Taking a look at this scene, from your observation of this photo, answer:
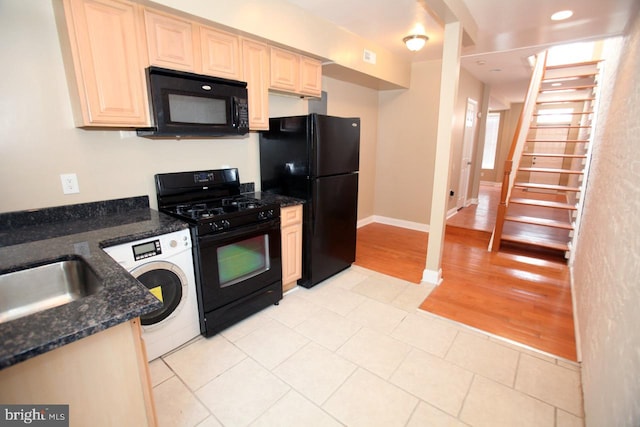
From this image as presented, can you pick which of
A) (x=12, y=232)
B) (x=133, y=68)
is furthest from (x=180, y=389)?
(x=133, y=68)

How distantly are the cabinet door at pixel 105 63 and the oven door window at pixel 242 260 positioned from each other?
103 centimetres

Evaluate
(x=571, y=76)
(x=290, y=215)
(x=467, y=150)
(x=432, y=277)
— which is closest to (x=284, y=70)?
(x=290, y=215)

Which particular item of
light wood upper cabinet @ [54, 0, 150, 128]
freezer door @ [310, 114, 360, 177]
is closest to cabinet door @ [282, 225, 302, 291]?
freezer door @ [310, 114, 360, 177]

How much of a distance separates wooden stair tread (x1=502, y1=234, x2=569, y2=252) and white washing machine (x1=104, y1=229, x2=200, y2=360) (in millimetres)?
3798

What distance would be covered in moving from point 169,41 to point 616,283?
9.29 ft

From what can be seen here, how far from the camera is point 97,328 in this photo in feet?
2.82

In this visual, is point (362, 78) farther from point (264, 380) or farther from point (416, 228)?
point (264, 380)

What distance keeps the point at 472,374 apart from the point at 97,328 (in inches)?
79.6

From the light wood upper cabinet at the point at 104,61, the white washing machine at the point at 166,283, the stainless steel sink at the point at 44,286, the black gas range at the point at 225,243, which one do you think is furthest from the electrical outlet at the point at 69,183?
the stainless steel sink at the point at 44,286

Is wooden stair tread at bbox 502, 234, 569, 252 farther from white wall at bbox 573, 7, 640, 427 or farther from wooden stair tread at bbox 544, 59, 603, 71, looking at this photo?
wooden stair tread at bbox 544, 59, 603, 71

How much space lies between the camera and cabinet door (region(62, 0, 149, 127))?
1655mm

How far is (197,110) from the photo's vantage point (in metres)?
2.12

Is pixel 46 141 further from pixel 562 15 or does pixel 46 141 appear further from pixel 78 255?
pixel 562 15

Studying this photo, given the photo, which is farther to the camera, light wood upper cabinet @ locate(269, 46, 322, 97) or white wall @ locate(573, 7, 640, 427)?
light wood upper cabinet @ locate(269, 46, 322, 97)
